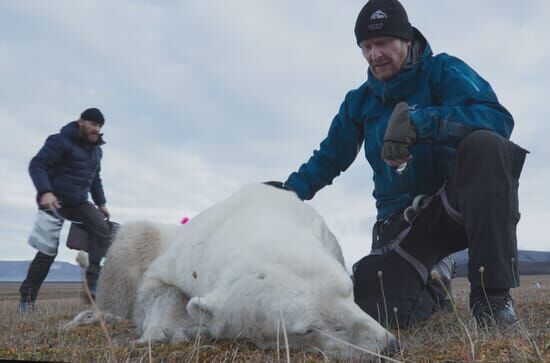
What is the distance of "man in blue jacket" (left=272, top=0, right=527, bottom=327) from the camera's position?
8.50 ft

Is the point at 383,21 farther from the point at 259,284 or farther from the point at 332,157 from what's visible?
the point at 259,284

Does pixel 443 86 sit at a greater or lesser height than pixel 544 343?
greater

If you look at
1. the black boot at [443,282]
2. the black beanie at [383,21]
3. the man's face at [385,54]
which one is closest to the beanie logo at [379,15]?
the black beanie at [383,21]

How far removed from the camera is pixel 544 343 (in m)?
1.78

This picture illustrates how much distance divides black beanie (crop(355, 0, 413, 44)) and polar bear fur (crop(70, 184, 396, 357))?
3.54ft

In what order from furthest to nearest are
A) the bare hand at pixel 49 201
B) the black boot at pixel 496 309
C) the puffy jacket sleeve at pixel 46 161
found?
the puffy jacket sleeve at pixel 46 161 < the bare hand at pixel 49 201 < the black boot at pixel 496 309

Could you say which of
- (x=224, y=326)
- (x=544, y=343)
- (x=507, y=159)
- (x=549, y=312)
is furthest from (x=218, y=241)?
(x=549, y=312)

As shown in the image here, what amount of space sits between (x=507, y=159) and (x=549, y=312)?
1.15 m

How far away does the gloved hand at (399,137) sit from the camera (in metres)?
2.56

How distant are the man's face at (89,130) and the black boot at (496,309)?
4354mm

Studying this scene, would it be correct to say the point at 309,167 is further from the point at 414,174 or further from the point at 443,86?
the point at 443,86

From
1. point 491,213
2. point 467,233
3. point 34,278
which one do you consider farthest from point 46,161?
point 491,213

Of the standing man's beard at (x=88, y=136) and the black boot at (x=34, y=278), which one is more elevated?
the standing man's beard at (x=88, y=136)

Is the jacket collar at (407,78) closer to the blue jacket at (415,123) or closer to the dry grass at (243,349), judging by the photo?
the blue jacket at (415,123)
